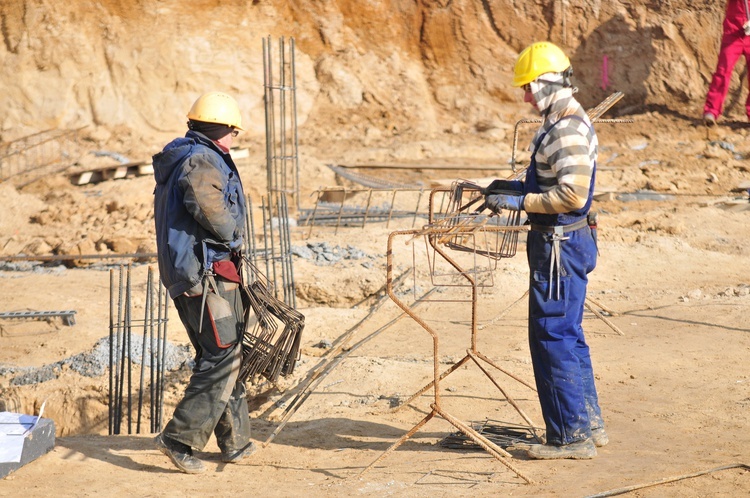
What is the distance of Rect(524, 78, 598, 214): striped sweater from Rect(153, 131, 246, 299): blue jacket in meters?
1.51

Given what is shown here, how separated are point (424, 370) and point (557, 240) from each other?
7.82 feet

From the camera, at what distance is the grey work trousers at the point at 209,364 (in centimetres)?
454

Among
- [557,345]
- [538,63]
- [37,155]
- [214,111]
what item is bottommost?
[557,345]

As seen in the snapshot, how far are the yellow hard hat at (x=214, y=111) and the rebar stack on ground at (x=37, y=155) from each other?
12.3 m

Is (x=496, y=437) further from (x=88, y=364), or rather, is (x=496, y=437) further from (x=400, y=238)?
(x=400, y=238)

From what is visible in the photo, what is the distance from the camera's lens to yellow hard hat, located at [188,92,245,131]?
4551 mm

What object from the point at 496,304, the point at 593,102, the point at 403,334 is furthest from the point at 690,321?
the point at 593,102

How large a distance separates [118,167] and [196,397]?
38.8 ft

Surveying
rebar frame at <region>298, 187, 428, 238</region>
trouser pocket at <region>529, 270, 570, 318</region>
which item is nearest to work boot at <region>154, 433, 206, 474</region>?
trouser pocket at <region>529, 270, 570, 318</region>

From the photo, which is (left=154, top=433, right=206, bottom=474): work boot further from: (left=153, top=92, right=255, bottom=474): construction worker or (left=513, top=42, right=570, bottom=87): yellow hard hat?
(left=513, top=42, right=570, bottom=87): yellow hard hat

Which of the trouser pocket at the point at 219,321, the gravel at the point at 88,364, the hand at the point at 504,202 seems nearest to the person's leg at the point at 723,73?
the gravel at the point at 88,364

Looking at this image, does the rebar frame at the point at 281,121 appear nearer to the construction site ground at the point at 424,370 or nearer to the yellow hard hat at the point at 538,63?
the construction site ground at the point at 424,370

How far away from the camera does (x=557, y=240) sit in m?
4.39

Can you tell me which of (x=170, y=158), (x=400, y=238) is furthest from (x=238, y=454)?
(x=400, y=238)
